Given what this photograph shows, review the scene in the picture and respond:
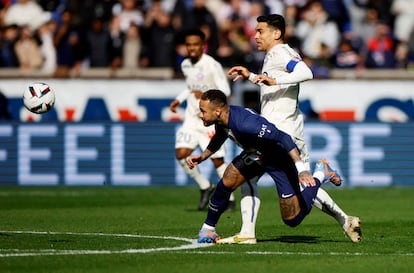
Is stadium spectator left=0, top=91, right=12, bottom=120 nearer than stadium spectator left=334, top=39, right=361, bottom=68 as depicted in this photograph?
Yes

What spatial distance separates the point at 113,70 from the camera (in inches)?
982

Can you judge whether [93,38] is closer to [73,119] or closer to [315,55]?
[73,119]

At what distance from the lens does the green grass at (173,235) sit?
417 inches

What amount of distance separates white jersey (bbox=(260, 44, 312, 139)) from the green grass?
1302mm

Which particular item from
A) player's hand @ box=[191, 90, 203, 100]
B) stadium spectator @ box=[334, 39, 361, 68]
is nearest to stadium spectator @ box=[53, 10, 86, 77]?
stadium spectator @ box=[334, 39, 361, 68]

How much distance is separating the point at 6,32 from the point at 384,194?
998 cm

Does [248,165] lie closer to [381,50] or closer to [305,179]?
[305,179]

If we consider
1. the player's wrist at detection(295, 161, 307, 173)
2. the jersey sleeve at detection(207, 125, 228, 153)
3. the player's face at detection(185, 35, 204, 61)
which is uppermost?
the player's face at detection(185, 35, 204, 61)

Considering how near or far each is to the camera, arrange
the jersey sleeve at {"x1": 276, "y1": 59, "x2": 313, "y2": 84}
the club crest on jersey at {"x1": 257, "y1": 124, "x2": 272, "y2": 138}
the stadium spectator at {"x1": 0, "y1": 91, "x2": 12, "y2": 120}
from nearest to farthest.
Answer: the club crest on jersey at {"x1": 257, "y1": 124, "x2": 272, "y2": 138}
the jersey sleeve at {"x1": 276, "y1": 59, "x2": 313, "y2": 84}
the stadium spectator at {"x1": 0, "y1": 91, "x2": 12, "y2": 120}

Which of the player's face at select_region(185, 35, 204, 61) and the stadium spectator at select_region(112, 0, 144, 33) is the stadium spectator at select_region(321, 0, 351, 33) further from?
the player's face at select_region(185, 35, 204, 61)

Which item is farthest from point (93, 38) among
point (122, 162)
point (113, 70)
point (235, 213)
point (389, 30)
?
point (235, 213)

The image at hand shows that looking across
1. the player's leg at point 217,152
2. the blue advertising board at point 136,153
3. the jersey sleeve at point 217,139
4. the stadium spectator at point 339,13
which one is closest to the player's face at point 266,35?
the jersey sleeve at point 217,139

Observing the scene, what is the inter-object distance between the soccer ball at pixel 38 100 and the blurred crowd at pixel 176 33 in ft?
37.2

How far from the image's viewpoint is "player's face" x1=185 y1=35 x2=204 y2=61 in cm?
1780
